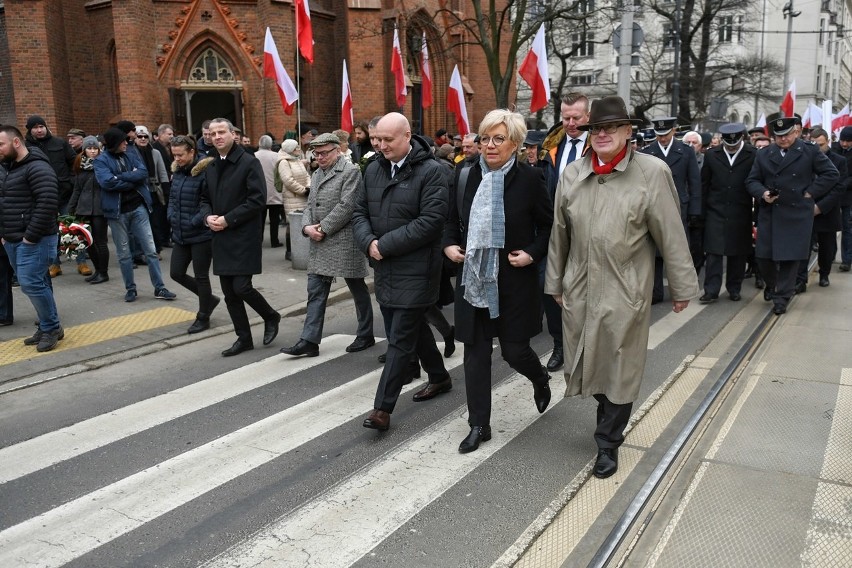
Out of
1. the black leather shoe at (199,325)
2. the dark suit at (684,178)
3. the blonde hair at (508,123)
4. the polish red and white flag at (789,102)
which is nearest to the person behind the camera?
the blonde hair at (508,123)

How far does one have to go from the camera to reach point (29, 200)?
22.4 ft

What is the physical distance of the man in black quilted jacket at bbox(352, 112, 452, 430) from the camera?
15.5ft

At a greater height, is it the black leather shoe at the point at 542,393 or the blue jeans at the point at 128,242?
the blue jeans at the point at 128,242

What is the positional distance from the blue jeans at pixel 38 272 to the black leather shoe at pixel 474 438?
4.74m

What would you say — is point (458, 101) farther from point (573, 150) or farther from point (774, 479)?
point (774, 479)

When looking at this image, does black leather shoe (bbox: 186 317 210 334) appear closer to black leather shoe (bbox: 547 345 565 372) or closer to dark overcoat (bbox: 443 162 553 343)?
black leather shoe (bbox: 547 345 565 372)

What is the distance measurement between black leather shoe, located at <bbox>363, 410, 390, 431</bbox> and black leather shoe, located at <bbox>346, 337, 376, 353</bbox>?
2189 millimetres

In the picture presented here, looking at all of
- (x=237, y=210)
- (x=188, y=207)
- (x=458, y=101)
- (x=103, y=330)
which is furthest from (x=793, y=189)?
(x=103, y=330)

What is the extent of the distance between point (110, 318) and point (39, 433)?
338 centimetres

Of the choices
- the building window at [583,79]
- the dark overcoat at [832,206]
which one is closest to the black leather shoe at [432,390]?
the dark overcoat at [832,206]

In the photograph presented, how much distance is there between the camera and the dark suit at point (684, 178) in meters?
8.71

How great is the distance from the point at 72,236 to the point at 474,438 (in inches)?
293

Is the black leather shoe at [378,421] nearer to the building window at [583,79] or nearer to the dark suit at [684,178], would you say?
the dark suit at [684,178]

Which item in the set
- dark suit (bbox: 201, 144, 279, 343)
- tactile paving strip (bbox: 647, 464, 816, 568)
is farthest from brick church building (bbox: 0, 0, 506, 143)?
tactile paving strip (bbox: 647, 464, 816, 568)
